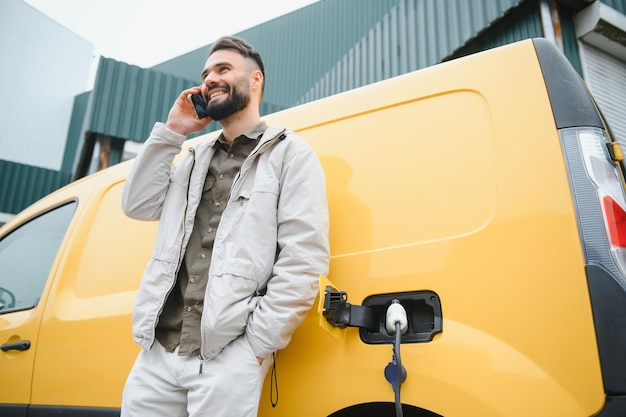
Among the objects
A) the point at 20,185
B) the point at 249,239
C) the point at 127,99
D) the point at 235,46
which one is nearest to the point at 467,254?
the point at 249,239

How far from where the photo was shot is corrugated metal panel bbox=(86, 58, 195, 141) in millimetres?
6465

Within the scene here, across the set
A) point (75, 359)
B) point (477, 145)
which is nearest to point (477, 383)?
point (477, 145)

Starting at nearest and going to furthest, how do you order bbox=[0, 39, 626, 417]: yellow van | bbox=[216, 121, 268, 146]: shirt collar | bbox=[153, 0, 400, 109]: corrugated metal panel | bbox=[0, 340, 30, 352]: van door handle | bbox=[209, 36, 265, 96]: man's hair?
1. bbox=[0, 39, 626, 417]: yellow van
2. bbox=[216, 121, 268, 146]: shirt collar
3. bbox=[209, 36, 265, 96]: man's hair
4. bbox=[0, 340, 30, 352]: van door handle
5. bbox=[153, 0, 400, 109]: corrugated metal panel

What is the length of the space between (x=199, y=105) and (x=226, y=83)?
137 mm

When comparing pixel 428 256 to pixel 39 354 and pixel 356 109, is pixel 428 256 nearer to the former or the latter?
pixel 356 109

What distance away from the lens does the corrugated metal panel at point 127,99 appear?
6.46 metres

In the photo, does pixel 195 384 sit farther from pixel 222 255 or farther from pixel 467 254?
pixel 467 254

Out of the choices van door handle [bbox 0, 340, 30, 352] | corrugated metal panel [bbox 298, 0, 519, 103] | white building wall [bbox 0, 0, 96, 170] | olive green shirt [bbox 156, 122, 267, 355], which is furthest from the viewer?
white building wall [bbox 0, 0, 96, 170]

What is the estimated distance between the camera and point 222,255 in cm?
129

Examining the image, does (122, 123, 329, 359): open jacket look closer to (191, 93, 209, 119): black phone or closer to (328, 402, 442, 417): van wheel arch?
(191, 93, 209, 119): black phone

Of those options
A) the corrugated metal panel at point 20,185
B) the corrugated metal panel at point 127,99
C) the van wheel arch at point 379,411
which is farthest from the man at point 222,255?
the corrugated metal panel at point 20,185

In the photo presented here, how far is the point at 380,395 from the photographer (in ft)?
3.72

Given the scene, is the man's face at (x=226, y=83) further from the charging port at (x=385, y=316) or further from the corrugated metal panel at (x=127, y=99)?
the corrugated metal panel at (x=127, y=99)

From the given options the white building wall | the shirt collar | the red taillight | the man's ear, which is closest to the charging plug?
the red taillight
